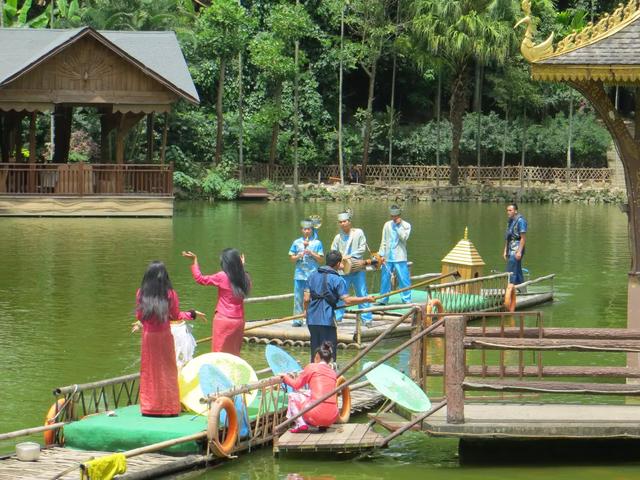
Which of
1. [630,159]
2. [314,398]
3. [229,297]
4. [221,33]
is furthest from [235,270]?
[221,33]

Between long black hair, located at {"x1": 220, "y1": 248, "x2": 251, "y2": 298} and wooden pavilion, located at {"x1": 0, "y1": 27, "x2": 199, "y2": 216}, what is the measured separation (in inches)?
999

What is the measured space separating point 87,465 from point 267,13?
4801 cm

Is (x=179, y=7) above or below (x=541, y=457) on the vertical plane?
above

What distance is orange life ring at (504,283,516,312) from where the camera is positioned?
18.7 m

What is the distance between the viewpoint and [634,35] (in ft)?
46.6

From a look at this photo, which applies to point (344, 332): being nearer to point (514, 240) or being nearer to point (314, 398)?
point (514, 240)

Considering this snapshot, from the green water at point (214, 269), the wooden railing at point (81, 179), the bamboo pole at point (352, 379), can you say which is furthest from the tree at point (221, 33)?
the bamboo pole at point (352, 379)

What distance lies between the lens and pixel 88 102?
38.8 meters

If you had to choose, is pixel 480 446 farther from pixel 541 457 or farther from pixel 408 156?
pixel 408 156

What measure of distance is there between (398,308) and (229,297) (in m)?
2.74

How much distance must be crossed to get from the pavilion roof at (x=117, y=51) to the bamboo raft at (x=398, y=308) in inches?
743

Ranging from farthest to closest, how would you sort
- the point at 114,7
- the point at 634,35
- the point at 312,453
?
the point at 114,7, the point at 634,35, the point at 312,453

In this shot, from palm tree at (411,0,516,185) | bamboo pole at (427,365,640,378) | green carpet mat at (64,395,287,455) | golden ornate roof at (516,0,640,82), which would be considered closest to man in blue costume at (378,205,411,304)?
golden ornate roof at (516,0,640,82)

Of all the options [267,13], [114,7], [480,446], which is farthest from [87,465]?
[267,13]
